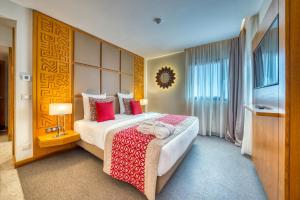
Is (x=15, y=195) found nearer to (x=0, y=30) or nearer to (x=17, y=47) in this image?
(x=17, y=47)

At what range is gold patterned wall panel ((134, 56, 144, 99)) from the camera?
464 centimetres

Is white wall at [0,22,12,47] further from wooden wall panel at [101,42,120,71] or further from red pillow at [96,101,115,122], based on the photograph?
red pillow at [96,101,115,122]

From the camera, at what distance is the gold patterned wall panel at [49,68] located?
2.25m

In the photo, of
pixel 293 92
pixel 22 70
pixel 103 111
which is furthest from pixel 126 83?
pixel 293 92

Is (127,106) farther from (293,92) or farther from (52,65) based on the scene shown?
(293,92)

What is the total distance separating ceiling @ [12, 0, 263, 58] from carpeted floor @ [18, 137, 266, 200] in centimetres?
266

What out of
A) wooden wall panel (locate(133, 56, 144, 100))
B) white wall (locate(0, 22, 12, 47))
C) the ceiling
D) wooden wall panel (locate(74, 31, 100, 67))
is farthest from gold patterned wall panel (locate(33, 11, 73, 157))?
wooden wall panel (locate(133, 56, 144, 100))

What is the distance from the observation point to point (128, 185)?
5.47 ft

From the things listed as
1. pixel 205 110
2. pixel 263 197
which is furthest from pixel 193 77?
pixel 263 197

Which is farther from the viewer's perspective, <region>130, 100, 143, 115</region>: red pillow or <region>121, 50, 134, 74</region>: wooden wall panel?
<region>121, 50, 134, 74</region>: wooden wall panel

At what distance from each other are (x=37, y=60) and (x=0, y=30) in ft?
5.09

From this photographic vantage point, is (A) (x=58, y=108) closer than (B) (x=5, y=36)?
Yes

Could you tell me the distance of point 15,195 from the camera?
1465mm

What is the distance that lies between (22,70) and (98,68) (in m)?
1.43
